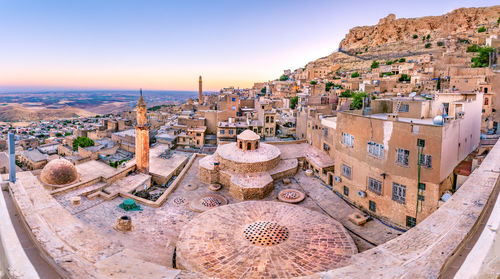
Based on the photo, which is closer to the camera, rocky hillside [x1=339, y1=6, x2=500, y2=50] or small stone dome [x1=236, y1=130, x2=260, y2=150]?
small stone dome [x1=236, y1=130, x2=260, y2=150]

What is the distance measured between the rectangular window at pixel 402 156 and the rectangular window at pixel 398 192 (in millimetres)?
834

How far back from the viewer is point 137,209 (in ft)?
42.9

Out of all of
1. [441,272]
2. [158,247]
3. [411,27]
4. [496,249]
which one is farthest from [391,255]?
[411,27]

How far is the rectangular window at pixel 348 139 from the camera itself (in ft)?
37.8

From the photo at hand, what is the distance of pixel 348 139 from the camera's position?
11758mm

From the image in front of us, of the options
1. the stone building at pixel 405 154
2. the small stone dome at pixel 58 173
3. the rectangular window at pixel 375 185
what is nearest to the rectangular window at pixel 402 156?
the stone building at pixel 405 154

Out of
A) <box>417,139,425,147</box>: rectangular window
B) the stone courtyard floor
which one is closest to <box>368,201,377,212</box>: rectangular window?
the stone courtyard floor

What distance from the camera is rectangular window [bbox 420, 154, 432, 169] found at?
8.72m

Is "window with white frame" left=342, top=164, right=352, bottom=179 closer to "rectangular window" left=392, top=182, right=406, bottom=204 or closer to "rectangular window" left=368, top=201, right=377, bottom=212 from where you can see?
"rectangular window" left=368, top=201, right=377, bottom=212

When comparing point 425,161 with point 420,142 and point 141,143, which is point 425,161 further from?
point 141,143

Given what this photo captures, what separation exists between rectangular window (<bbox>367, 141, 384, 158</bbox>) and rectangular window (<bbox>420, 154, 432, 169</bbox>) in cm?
138

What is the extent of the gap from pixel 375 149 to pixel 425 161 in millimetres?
1820

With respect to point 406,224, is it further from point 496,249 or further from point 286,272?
point 496,249

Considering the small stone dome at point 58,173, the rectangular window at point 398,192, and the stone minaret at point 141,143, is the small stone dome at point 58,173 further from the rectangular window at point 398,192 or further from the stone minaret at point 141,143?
the rectangular window at point 398,192
